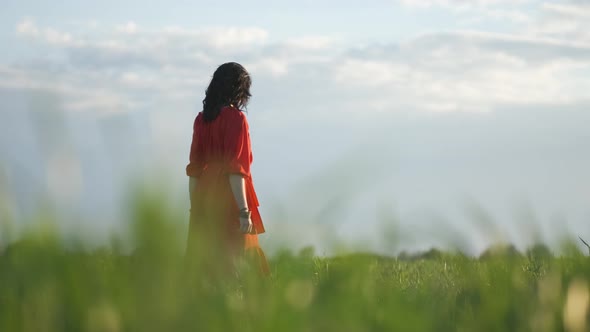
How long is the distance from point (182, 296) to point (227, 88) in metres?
5.12

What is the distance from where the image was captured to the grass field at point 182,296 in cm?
247

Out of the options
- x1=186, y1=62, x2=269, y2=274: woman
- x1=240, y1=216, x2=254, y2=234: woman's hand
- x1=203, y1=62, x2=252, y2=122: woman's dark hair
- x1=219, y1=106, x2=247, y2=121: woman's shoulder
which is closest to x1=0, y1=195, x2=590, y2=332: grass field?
x1=240, y1=216, x2=254, y2=234: woman's hand

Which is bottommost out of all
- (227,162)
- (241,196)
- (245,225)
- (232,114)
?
(245,225)

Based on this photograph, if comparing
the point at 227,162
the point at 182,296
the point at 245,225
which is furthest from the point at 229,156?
the point at 182,296

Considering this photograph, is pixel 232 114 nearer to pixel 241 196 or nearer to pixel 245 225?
pixel 241 196

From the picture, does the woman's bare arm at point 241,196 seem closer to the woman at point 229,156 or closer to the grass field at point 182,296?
the woman at point 229,156

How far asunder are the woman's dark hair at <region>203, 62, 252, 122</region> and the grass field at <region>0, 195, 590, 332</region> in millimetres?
4039

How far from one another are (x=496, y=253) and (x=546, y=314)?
1.51 ft

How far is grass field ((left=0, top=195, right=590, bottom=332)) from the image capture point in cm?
247

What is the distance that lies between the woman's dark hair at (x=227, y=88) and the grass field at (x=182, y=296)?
4039mm

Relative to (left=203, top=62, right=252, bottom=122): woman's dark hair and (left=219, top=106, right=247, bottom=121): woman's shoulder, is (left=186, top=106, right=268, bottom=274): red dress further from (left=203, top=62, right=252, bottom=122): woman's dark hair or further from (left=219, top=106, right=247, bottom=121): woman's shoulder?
(left=203, top=62, right=252, bottom=122): woman's dark hair

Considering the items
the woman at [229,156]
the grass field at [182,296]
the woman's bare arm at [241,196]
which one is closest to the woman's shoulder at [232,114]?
the woman at [229,156]

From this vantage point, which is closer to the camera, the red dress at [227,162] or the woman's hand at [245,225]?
the woman's hand at [245,225]

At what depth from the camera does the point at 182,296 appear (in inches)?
98.7
